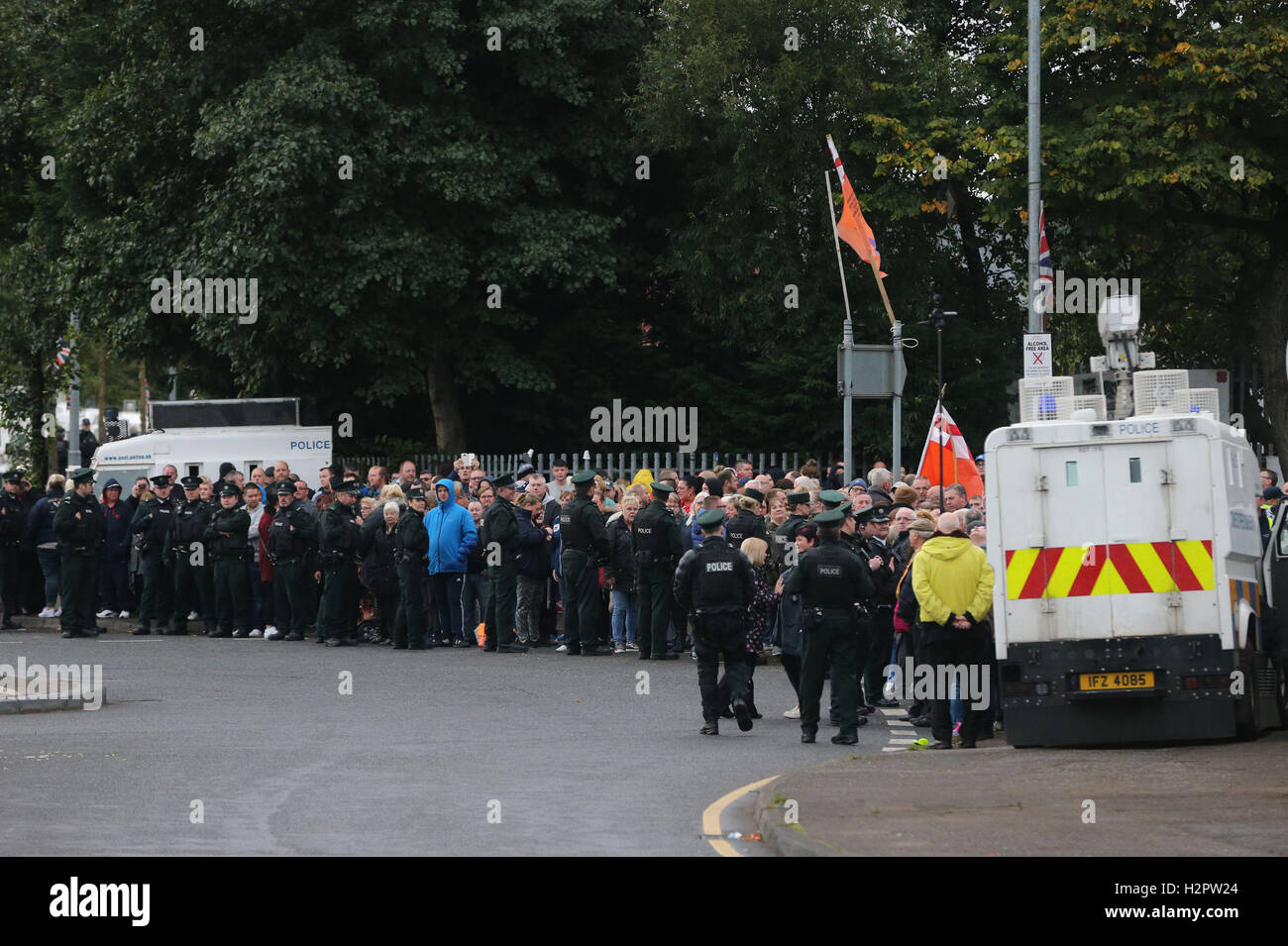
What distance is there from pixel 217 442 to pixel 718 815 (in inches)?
921

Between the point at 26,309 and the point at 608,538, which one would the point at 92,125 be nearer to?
the point at 26,309

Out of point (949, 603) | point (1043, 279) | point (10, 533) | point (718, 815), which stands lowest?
point (718, 815)

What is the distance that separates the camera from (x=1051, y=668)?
14922 millimetres

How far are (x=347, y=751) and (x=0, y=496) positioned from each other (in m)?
16.2

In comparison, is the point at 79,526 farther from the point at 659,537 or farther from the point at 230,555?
the point at 659,537

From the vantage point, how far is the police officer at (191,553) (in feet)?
89.1

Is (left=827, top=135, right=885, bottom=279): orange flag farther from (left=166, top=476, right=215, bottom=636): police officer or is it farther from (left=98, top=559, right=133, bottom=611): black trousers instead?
(left=98, top=559, right=133, bottom=611): black trousers

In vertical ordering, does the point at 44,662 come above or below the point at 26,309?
below

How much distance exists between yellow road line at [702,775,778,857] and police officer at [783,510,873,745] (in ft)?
6.80

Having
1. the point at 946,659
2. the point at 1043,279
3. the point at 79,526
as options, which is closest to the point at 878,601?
the point at 946,659

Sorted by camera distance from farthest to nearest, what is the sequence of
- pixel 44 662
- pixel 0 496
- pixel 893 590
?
pixel 0 496 → pixel 44 662 → pixel 893 590

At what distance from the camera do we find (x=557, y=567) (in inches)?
965
